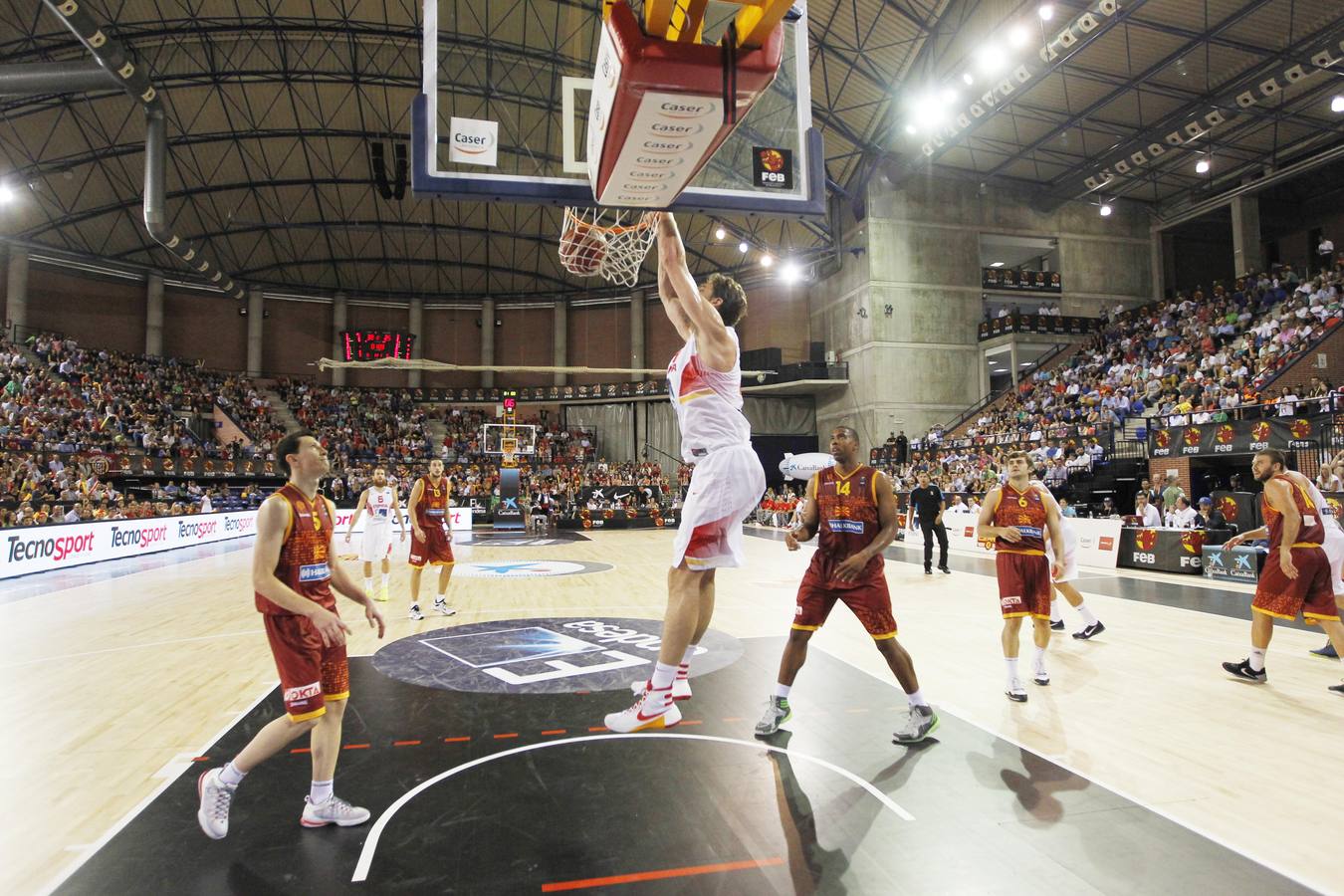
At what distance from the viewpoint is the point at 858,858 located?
114 inches

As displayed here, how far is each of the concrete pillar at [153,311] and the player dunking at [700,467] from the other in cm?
A: 3550

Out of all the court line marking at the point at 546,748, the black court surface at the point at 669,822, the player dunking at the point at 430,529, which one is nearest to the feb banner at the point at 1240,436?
the black court surface at the point at 669,822

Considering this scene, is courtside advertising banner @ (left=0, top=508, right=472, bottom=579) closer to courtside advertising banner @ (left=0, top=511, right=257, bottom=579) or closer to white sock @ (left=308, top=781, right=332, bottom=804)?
courtside advertising banner @ (left=0, top=511, right=257, bottom=579)

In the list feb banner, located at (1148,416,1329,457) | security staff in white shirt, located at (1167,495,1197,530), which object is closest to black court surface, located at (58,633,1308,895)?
security staff in white shirt, located at (1167,495,1197,530)

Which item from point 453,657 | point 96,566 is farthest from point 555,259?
point 453,657

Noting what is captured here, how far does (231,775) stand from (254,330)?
117 ft

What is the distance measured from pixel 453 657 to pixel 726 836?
398 centimetres

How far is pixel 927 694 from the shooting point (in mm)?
5297

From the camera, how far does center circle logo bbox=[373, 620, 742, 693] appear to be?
219 inches

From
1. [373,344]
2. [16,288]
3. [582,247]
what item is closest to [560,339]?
[373,344]

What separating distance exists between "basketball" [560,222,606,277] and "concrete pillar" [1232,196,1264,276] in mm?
25117

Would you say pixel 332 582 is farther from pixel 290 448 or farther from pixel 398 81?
pixel 398 81

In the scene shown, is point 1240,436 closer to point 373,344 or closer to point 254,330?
point 373,344

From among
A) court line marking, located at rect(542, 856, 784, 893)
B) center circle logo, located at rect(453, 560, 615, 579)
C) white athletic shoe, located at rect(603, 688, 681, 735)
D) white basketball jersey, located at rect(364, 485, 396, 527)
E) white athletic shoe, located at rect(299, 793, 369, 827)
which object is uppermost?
white basketball jersey, located at rect(364, 485, 396, 527)
